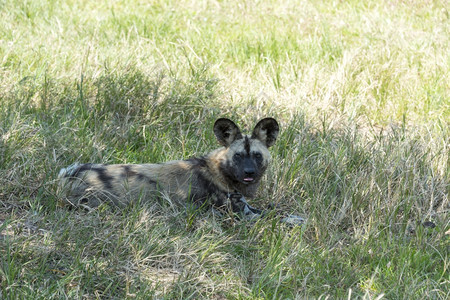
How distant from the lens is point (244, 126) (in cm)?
564

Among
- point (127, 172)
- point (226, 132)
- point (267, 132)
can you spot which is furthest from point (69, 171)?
point (267, 132)

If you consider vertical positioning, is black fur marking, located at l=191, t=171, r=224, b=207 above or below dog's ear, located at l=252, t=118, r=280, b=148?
below

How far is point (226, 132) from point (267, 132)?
1.02ft

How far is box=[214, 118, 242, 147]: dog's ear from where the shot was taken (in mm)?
4434

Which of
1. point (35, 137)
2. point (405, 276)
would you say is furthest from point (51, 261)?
point (405, 276)

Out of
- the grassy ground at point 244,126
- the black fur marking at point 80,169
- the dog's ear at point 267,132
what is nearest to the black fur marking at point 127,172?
the black fur marking at point 80,169

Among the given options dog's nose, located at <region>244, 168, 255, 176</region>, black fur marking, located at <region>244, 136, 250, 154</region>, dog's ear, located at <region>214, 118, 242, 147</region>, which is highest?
dog's ear, located at <region>214, 118, 242, 147</region>

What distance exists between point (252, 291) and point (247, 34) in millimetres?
4579

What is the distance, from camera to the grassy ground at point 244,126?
11.0 ft

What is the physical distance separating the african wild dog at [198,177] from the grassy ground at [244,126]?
0.52ft

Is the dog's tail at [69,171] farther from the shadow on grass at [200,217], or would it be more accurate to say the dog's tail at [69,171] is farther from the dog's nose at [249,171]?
the dog's nose at [249,171]

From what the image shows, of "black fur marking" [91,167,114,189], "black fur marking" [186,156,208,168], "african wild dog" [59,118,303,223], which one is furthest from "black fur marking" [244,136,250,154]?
"black fur marking" [91,167,114,189]

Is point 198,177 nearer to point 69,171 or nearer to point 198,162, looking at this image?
point 198,162

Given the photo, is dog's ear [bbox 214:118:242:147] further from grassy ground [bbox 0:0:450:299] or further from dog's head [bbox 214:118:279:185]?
grassy ground [bbox 0:0:450:299]
